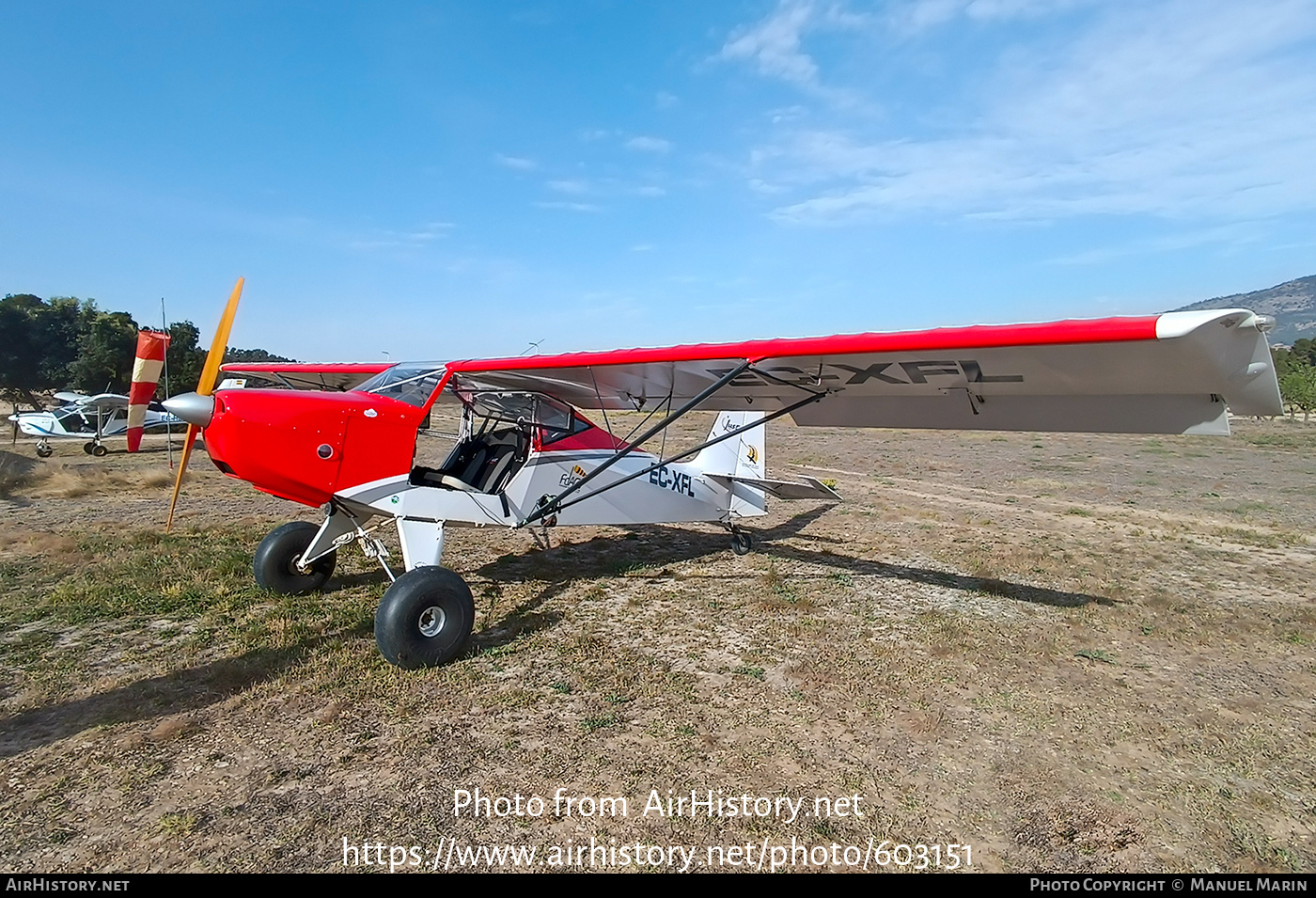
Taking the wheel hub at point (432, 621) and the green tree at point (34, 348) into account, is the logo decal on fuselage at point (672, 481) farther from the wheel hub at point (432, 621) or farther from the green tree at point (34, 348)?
the green tree at point (34, 348)

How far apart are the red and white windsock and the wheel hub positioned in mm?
2983

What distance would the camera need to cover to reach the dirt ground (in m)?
2.75

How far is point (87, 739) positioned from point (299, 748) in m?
1.13

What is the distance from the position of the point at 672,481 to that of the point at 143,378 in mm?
5092

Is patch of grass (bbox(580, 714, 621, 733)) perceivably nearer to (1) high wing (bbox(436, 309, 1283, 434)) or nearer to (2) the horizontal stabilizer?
(1) high wing (bbox(436, 309, 1283, 434))

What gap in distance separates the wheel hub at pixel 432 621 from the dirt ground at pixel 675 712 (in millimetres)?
330

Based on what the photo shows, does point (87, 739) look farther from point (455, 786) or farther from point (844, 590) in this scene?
point (844, 590)

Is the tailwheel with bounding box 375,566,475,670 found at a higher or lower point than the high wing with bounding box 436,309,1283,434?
lower

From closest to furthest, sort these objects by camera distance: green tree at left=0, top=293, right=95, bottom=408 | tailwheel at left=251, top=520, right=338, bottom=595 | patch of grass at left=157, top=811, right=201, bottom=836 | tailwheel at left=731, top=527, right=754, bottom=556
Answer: patch of grass at left=157, top=811, right=201, bottom=836, tailwheel at left=251, top=520, right=338, bottom=595, tailwheel at left=731, top=527, right=754, bottom=556, green tree at left=0, top=293, right=95, bottom=408

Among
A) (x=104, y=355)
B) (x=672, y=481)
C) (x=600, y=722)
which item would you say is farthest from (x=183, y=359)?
(x=600, y=722)

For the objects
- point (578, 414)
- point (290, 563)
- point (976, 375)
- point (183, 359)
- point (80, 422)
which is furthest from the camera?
point (183, 359)

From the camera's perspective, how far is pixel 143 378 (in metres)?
5.27

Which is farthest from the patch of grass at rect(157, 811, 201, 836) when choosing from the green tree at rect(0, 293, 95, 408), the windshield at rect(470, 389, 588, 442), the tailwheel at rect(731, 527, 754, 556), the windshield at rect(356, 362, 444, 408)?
the green tree at rect(0, 293, 95, 408)

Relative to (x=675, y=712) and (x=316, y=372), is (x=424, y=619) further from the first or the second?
(x=316, y=372)
